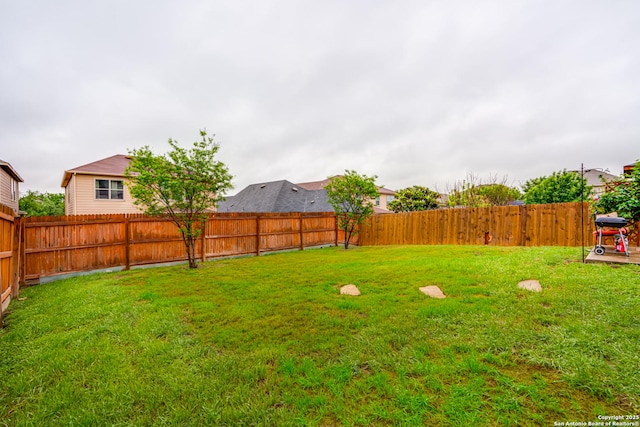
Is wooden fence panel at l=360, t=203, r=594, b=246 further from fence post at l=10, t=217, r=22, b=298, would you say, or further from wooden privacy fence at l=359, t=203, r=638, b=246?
fence post at l=10, t=217, r=22, b=298

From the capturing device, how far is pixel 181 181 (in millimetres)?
7652

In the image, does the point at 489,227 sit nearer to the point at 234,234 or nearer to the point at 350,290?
the point at 350,290

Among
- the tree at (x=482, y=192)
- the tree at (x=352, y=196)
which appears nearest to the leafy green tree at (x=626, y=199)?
the tree at (x=352, y=196)

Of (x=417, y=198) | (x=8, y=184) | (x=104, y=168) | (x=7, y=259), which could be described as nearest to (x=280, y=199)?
(x=104, y=168)

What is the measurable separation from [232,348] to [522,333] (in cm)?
320

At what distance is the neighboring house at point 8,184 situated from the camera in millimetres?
14117

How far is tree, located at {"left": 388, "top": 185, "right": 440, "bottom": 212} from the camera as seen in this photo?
74.1 ft

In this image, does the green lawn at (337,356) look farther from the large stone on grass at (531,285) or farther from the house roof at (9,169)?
the house roof at (9,169)

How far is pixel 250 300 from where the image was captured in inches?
185

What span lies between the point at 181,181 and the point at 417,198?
1984cm

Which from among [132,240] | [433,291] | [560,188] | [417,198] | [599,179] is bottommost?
[433,291]

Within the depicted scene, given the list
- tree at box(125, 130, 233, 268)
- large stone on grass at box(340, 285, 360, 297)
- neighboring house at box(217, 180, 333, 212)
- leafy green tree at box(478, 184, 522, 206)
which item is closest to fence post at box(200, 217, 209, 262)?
tree at box(125, 130, 233, 268)

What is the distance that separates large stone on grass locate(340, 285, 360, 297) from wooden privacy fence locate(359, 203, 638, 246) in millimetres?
6641

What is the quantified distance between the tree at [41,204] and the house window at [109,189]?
1837 centimetres
